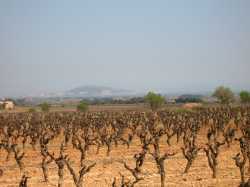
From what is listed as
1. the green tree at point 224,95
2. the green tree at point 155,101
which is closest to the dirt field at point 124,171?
the green tree at point 155,101

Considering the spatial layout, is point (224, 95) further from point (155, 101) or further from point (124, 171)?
point (124, 171)

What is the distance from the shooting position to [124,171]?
25.5m

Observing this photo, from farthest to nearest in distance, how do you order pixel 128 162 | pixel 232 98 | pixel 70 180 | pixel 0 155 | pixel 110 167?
pixel 232 98, pixel 0 155, pixel 128 162, pixel 110 167, pixel 70 180

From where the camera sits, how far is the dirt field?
22172 millimetres

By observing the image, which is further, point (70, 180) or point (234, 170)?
point (234, 170)

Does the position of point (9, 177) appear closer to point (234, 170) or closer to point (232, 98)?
point (234, 170)

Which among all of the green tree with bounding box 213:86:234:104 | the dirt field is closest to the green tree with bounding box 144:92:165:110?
the green tree with bounding box 213:86:234:104

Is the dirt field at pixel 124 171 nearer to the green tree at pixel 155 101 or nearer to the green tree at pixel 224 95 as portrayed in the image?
the green tree at pixel 155 101

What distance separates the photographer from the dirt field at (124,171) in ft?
72.7

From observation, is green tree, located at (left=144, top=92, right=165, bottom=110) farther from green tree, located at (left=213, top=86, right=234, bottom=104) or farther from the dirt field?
the dirt field

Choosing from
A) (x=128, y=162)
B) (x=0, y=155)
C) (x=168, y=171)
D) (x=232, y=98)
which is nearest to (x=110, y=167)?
(x=128, y=162)

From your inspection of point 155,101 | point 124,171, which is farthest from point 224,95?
point 124,171

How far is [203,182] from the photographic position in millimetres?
21656

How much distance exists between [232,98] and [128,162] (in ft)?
382
